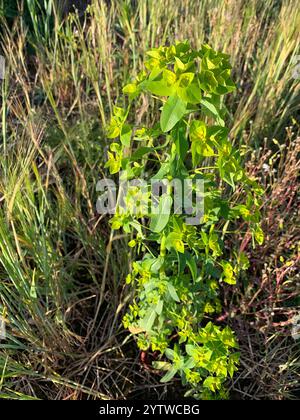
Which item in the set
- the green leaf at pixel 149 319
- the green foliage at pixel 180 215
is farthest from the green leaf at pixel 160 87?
the green leaf at pixel 149 319

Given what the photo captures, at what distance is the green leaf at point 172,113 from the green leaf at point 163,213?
181 mm

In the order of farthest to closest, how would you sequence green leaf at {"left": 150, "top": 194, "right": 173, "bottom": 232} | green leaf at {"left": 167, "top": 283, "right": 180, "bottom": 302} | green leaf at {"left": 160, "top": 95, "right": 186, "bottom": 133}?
green leaf at {"left": 167, "top": 283, "right": 180, "bottom": 302}, green leaf at {"left": 150, "top": 194, "right": 173, "bottom": 232}, green leaf at {"left": 160, "top": 95, "right": 186, "bottom": 133}

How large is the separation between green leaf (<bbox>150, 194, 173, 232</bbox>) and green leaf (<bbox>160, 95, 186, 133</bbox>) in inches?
7.1

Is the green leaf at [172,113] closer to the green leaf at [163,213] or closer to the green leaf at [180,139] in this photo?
Result: the green leaf at [180,139]

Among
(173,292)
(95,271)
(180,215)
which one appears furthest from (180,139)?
(95,271)

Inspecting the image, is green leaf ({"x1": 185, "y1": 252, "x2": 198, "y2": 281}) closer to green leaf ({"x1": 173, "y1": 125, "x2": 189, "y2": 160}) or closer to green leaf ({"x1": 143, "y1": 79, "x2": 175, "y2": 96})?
green leaf ({"x1": 173, "y1": 125, "x2": 189, "y2": 160})

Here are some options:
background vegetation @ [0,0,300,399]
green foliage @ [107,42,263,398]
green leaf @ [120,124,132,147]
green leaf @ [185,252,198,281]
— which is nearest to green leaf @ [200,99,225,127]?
green foliage @ [107,42,263,398]

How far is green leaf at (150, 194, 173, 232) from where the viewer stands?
1000 millimetres

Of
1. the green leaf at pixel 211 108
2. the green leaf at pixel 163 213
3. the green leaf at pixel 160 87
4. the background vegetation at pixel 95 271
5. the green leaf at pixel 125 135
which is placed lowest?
the background vegetation at pixel 95 271

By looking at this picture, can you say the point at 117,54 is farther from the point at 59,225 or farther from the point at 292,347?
the point at 292,347

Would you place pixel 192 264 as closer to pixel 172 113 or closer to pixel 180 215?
pixel 180 215

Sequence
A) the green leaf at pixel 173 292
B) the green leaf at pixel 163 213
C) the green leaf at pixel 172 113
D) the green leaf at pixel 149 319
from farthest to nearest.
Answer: the green leaf at pixel 149 319
the green leaf at pixel 173 292
the green leaf at pixel 163 213
the green leaf at pixel 172 113

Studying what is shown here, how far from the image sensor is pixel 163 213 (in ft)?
3.31

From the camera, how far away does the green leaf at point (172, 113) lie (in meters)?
0.87
